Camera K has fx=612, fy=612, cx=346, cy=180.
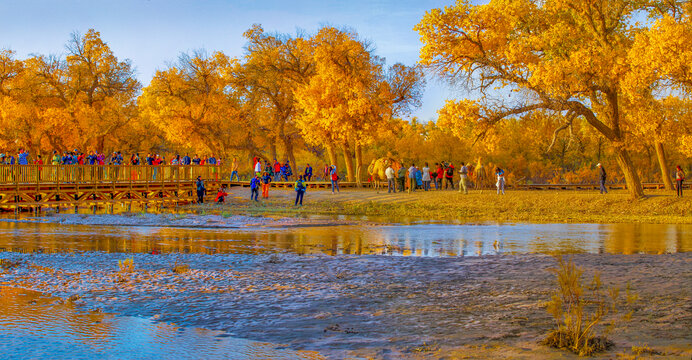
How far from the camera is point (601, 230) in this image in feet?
66.2

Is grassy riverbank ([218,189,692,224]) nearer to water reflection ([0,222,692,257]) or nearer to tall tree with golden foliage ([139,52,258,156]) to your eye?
water reflection ([0,222,692,257])

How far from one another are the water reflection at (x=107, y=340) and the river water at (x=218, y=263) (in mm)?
12

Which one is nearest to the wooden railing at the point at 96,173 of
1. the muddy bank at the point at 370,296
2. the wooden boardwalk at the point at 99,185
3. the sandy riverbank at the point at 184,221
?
the wooden boardwalk at the point at 99,185

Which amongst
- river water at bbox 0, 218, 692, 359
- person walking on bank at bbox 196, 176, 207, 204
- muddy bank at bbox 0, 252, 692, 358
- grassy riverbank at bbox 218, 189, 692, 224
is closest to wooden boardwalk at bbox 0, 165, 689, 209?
person walking on bank at bbox 196, 176, 207, 204

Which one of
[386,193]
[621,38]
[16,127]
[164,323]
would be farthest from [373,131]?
[164,323]

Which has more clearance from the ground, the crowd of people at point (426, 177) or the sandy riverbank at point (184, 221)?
the crowd of people at point (426, 177)

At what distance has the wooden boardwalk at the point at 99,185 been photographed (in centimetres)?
3117

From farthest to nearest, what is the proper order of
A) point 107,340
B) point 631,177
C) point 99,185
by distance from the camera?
point 99,185 < point 631,177 < point 107,340

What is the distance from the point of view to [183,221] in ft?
78.9

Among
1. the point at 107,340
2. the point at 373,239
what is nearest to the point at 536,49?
the point at 373,239

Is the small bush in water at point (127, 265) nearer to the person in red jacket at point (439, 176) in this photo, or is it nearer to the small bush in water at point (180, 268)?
the small bush in water at point (180, 268)

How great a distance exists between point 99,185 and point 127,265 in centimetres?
2442

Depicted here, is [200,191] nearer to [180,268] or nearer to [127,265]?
[127,265]

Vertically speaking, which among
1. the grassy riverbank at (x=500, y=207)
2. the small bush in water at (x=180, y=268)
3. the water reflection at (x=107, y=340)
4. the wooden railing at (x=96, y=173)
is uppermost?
the wooden railing at (x=96, y=173)
